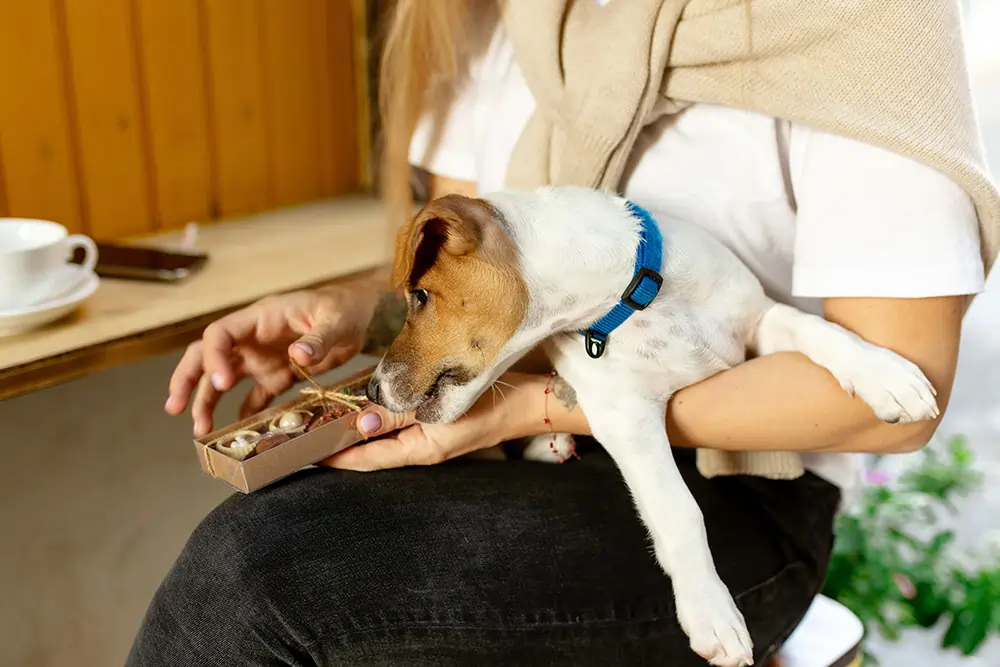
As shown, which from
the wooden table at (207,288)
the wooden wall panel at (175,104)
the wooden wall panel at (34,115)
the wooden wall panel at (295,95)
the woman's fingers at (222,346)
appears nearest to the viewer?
the woman's fingers at (222,346)

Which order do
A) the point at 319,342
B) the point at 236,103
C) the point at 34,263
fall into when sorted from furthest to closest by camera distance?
the point at 236,103
the point at 34,263
the point at 319,342

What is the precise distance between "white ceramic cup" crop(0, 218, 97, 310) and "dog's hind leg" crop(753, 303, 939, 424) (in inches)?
31.2

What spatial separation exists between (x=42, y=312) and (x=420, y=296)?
53 centimetres

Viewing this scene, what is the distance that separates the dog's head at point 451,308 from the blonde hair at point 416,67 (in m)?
0.42

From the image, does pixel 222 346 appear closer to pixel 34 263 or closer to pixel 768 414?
pixel 34 263

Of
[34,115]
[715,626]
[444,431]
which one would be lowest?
[715,626]

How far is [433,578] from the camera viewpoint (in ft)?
2.75

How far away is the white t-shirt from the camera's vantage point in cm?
83

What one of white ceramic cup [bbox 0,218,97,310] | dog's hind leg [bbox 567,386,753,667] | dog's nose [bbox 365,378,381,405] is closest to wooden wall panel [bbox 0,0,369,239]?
white ceramic cup [bbox 0,218,97,310]

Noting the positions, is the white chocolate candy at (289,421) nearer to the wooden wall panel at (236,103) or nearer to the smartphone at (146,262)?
the smartphone at (146,262)

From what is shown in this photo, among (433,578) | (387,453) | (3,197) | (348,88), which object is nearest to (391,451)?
(387,453)

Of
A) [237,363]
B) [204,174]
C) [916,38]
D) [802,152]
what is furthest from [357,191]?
[916,38]

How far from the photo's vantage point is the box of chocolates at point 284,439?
0.84 metres

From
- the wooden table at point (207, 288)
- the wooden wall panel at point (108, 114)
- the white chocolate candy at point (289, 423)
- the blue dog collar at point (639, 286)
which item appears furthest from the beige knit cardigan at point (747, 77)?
the wooden wall panel at point (108, 114)
